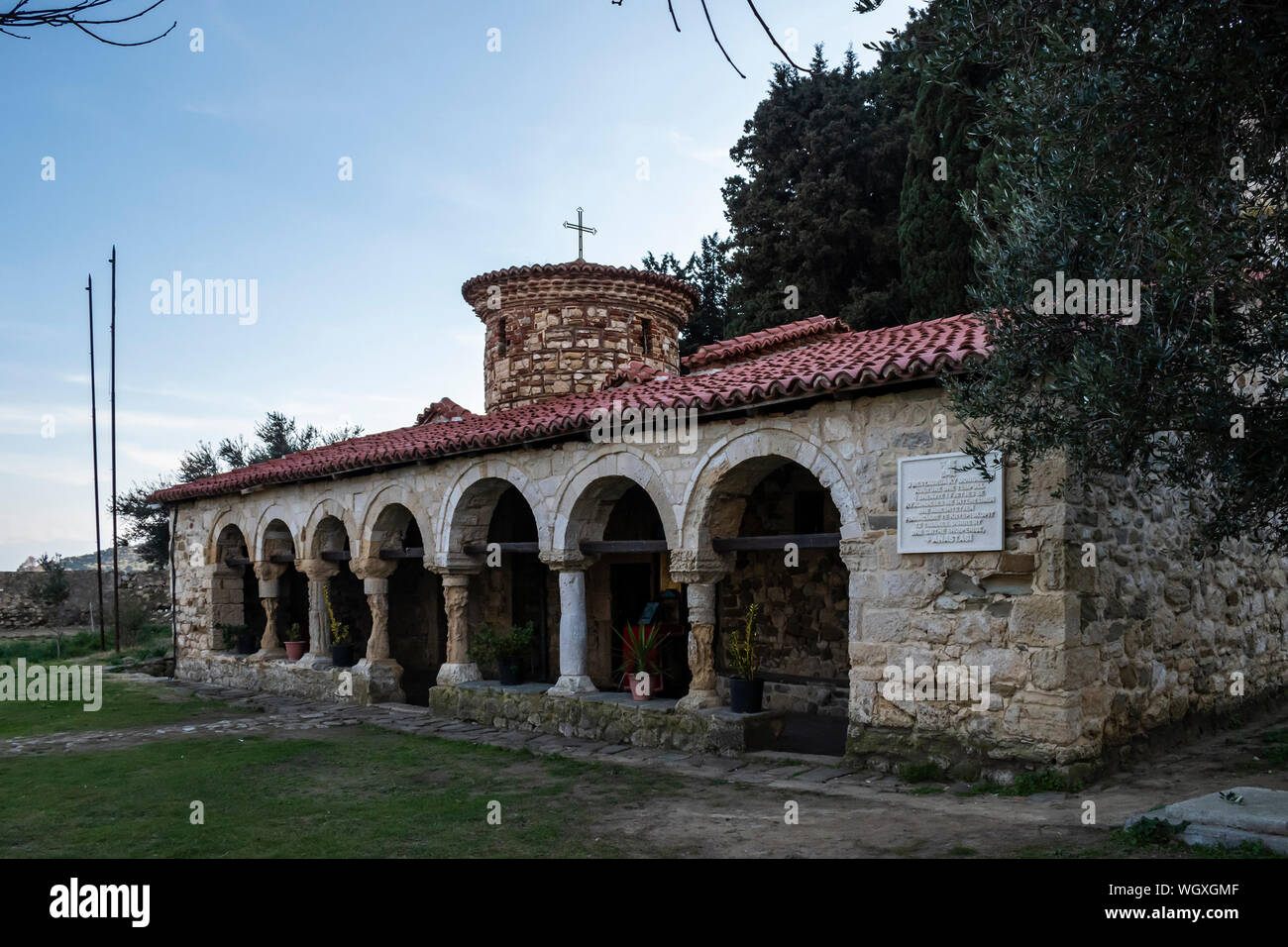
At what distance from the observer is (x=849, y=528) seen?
25.7 feet

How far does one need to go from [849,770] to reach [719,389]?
329cm

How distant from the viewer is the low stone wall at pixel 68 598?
2519 centimetres

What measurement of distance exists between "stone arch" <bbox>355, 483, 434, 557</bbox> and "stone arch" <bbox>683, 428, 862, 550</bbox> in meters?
4.57

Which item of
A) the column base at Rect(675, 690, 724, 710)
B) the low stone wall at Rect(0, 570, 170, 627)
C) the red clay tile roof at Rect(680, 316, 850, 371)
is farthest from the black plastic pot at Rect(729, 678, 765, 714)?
the low stone wall at Rect(0, 570, 170, 627)

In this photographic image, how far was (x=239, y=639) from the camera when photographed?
15797 mm

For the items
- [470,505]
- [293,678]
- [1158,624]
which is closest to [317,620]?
[293,678]

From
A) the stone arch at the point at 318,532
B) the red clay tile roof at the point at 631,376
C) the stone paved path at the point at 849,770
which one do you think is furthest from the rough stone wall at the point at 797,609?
the stone arch at the point at 318,532

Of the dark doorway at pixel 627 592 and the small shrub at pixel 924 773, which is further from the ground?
the dark doorway at pixel 627 592

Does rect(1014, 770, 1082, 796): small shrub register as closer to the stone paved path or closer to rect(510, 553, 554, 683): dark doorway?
the stone paved path

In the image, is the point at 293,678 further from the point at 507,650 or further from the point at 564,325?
the point at 564,325

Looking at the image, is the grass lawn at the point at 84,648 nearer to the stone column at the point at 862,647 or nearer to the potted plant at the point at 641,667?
the potted plant at the point at 641,667

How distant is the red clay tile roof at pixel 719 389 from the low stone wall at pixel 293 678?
8.62 feet

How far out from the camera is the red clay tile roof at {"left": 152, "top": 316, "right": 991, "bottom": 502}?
7.23 meters

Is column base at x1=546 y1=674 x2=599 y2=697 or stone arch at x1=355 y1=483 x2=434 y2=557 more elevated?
stone arch at x1=355 y1=483 x2=434 y2=557
